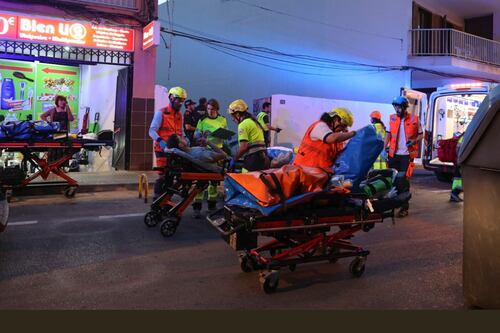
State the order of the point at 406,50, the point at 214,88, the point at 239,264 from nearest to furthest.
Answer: the point at 239,264 < the point at 406,50 < the point at 214,88

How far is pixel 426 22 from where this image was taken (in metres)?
21.7

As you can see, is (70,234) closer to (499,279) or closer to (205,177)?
(205,177)

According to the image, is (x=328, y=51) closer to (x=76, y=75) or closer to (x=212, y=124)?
(x=76, y=75)

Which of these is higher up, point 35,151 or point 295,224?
point 35,151

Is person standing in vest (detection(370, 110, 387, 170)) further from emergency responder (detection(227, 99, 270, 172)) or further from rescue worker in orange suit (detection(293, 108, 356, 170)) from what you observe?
rescue worker in orange suit (detection(293, 108, 356, 170))

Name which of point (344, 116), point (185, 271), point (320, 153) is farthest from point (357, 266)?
point (185, 271)

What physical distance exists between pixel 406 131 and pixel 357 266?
445cm

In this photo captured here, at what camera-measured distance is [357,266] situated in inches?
183

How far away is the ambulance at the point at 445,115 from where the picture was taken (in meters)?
11.5

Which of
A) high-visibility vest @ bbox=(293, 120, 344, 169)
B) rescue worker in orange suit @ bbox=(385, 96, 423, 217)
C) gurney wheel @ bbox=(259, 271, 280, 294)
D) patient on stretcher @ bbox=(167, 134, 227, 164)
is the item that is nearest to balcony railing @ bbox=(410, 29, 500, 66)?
rescue worker in orange suit @ bbox=(385, 96, 423, 217)

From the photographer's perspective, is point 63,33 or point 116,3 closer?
point 63,33

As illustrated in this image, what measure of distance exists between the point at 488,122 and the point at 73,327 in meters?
3.21

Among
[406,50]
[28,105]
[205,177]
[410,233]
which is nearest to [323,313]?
[205,177]

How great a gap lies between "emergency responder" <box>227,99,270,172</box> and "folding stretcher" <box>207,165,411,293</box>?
6.19 ft
